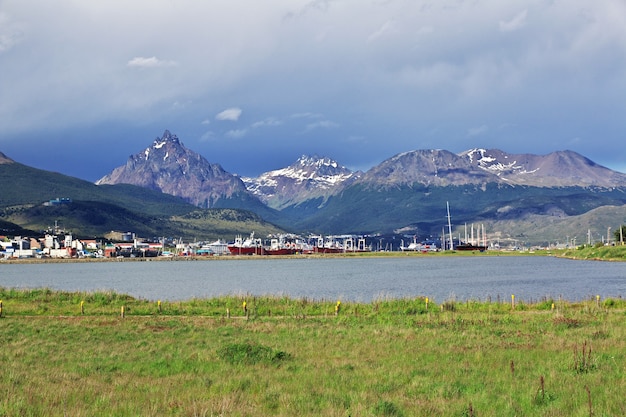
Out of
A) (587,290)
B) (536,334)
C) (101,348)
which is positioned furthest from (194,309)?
(587,290)

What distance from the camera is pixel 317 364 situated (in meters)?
24.4

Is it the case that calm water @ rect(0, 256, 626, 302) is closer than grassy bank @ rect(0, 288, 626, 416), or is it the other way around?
grassy bank @ rect(0, 288, 626, 416)

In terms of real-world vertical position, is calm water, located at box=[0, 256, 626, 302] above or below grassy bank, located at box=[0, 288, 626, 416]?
below

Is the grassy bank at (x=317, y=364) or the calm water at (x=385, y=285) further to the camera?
the calm water at (x=385, y=285)

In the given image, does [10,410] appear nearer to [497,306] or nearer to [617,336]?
[617,336]

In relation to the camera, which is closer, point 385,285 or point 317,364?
point 317,364

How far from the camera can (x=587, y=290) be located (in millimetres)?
79688

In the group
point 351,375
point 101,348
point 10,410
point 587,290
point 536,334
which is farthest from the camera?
point 587,290

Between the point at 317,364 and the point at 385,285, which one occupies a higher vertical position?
the point at 317,364

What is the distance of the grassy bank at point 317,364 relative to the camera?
17.1m

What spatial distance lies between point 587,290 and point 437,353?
2372 inches

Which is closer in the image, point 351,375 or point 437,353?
point 351,375

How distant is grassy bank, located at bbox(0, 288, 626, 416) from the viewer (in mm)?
17141

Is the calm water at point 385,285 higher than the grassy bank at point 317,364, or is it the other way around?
the grassy bank at point 317,364
